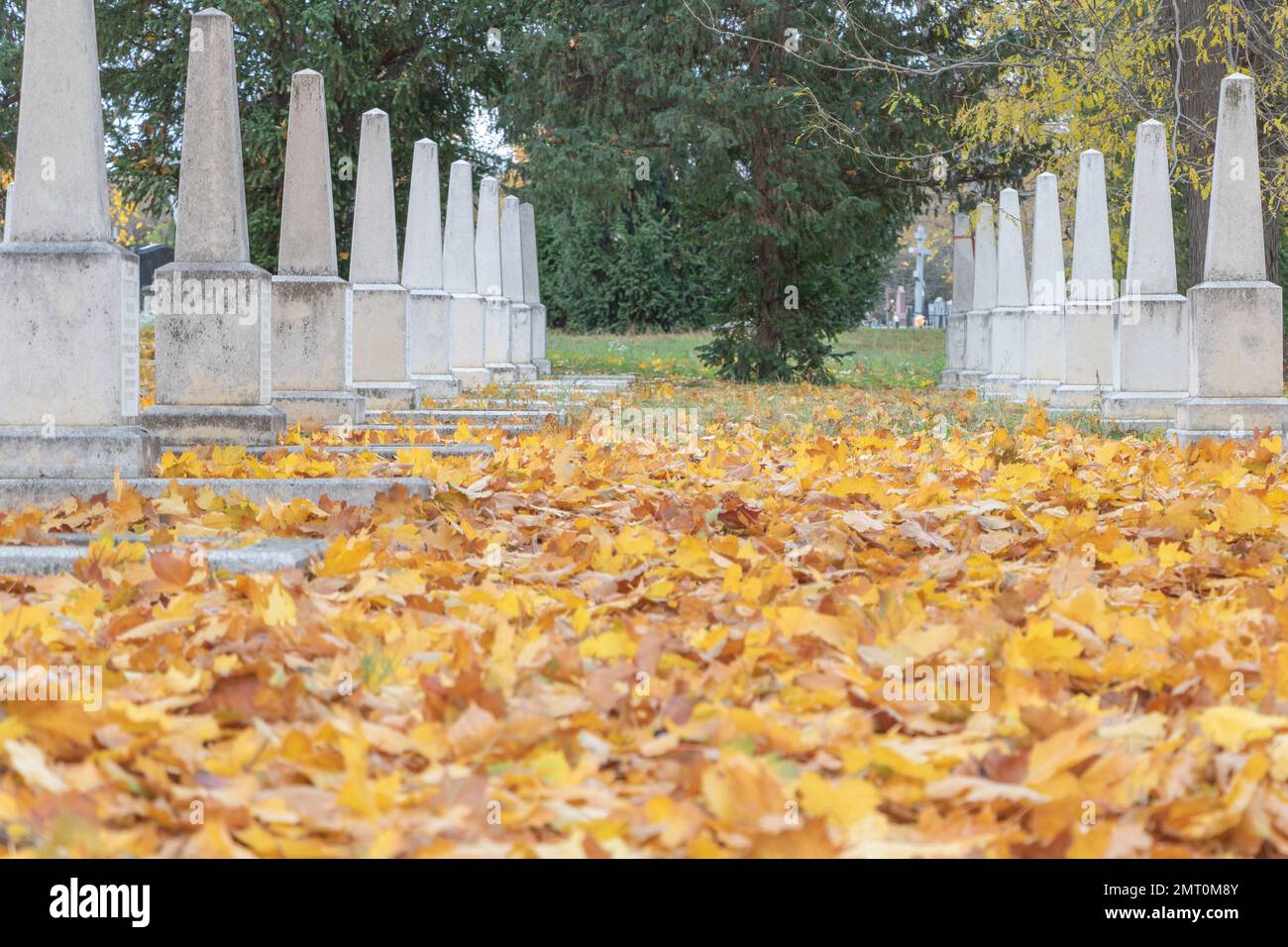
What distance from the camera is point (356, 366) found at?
12.8 metres

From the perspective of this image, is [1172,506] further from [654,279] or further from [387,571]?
[654,279]

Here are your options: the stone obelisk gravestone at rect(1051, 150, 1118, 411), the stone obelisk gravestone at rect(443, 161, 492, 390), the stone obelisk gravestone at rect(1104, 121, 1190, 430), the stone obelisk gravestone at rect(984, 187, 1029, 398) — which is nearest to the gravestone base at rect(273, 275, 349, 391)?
the stone obelisk gravestone at rect(1104, 121, 1190, 430)

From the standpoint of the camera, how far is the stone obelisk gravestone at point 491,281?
19.5 m

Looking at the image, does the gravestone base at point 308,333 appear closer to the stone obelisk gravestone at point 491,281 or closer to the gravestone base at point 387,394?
the gravestone base at point 387,394

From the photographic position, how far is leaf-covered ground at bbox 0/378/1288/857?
2.40 m

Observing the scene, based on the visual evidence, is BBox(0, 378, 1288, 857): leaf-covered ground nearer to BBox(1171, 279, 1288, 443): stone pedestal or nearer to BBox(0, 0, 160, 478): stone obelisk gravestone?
BBox(0, 0, 160, 478): stone obelisk gravestone

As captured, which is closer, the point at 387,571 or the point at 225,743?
the point at 225,743

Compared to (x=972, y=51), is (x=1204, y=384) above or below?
below

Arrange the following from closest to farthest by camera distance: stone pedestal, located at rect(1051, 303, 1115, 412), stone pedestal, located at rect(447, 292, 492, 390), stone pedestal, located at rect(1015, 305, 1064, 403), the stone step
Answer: the stone step < stone pedestal, located at rect(1051, 303, 1115, 412) < stone pedestal, located at rect(1015, 305, 1064, 403) < stone pedestal, located at rect(447, 292, 492, 390)

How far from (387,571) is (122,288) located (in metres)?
2.89

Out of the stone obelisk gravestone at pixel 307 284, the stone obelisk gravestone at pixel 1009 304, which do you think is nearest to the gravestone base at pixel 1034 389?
the stone obelisk gravestone at pixel 1009 304

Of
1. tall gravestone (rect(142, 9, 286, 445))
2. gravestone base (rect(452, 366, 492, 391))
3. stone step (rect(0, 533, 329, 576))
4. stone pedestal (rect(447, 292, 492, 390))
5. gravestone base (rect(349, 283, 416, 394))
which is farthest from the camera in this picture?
stone pedestal (rect(447, 292, 492, 390))

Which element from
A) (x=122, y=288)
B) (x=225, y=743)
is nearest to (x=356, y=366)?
Answer: (x=122, y=288)
